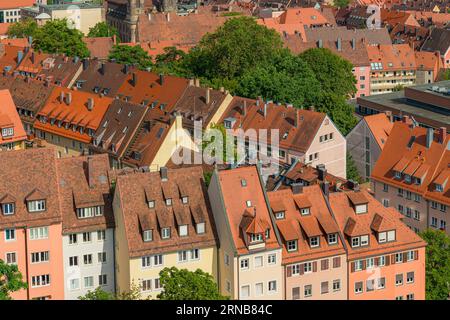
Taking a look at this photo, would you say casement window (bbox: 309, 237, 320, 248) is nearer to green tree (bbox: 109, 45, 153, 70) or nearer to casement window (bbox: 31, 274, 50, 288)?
casement window (bbox: 31, 274, 50, 288)

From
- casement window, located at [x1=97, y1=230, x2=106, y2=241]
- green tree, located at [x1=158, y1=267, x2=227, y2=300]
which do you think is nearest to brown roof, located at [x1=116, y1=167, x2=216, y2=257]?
casement window, located at [x1=97, y1=230, x2=106, y2=241]

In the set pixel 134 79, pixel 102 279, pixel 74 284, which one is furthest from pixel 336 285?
pixel 134 79

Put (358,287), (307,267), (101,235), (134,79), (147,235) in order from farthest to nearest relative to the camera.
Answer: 1. (134,79)
2. (358,287)
3. (101,235)
4. (307,267)
5. (147,235)

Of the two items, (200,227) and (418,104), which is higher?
(418,104)

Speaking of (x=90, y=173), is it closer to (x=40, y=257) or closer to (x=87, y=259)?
(x=87, y=259)

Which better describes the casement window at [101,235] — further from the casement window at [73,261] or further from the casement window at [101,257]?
the casement window at [73,261]

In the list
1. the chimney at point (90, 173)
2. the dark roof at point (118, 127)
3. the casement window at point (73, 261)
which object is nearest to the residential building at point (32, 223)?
the casement window at point (73, 261)

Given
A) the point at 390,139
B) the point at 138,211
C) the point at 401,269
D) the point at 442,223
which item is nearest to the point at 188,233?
the point at 138,211

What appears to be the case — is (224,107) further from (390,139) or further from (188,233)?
(188,233)
